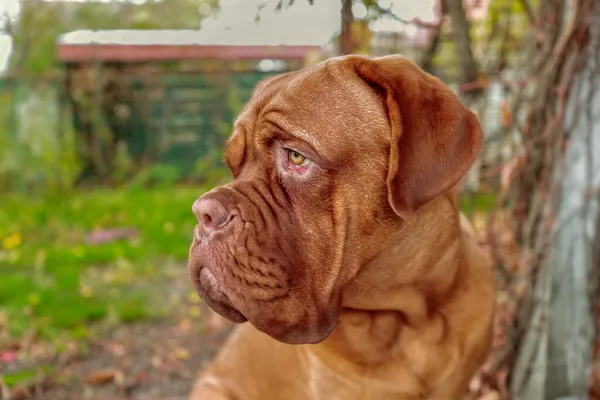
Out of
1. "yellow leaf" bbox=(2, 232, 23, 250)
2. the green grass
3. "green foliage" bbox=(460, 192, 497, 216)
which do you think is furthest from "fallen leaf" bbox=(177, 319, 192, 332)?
"green foliage" bbox=(460, 192, 497, 216)

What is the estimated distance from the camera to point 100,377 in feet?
10.9

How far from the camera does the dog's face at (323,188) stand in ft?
4.92

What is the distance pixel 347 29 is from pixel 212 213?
0.83 metres

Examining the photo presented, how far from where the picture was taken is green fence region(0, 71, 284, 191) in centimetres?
548

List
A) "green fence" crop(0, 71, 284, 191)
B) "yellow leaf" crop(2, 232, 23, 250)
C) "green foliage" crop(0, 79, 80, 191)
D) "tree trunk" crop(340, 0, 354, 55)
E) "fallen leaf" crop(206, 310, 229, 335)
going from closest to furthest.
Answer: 1. "tree trunk" crop(340, 0, 354, 55)
2. "fallen leaf" crop(206, 310, 229, 335)
3. "green foliage" crop(0, 79, 80, 191)
4. "yellow leaf" crop(2, 232, 23, 250)
5. "green fence" crop(0, 71, 284, 191)

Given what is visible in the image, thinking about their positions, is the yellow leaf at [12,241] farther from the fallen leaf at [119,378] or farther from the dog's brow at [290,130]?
the dog's brow at [290,130]

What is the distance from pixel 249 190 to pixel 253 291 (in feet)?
0.82

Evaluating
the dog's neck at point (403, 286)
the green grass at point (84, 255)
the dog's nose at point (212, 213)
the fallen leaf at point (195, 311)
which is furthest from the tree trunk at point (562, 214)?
the green grass at point (84, 255)

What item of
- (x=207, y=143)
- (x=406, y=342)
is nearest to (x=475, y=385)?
(x=406, y=342)

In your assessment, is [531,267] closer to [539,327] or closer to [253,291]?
[539,327]

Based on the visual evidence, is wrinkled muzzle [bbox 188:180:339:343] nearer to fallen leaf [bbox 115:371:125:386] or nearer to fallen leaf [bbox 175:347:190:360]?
fallen leaf [bbox 115:371:125:386]

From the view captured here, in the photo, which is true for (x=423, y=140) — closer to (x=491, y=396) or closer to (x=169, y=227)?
(x=491, y=396)

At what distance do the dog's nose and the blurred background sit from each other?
1.78ft

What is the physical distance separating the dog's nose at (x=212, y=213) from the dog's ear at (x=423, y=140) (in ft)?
1.27
